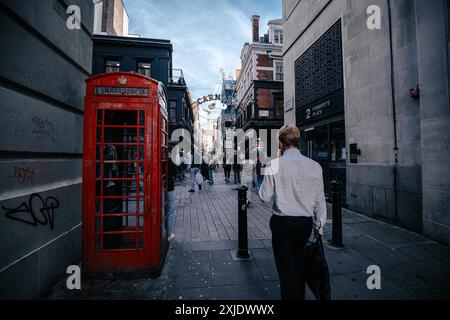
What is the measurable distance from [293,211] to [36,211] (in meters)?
3.17

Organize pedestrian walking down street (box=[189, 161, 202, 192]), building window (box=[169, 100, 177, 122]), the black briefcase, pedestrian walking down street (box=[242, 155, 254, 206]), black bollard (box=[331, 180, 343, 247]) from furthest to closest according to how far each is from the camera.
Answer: building window (box=[169, 100, 177, 122]) < pedestrian walking down street (box=[189, 161, 202, 192]) < pedestrian walking down street (box=[242, 155, 254, 206]) < black bollard (box=[331, 180, 343, 247]) < the black briefcase

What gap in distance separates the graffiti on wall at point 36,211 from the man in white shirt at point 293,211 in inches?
112

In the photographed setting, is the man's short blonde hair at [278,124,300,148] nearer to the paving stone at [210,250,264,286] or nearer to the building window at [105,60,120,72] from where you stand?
the paving stone at [210,250,264,286]

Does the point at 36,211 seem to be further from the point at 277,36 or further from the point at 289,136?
the point at 277,36

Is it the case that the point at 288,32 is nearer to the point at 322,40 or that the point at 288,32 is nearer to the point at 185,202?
the point at 322,40

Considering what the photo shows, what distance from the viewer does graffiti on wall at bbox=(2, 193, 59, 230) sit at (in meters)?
2.53

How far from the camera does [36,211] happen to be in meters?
2.85

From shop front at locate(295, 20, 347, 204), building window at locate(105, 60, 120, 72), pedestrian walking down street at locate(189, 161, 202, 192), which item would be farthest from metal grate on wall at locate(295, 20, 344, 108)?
building window at locate(105, 60, 120, 72)

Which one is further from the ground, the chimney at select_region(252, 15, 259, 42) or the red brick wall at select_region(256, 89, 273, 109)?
the chimney at select_region(252, 15, 259, 42)

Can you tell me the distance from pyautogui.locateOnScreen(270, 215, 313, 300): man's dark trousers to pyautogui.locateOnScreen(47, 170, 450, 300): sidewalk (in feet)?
2.30

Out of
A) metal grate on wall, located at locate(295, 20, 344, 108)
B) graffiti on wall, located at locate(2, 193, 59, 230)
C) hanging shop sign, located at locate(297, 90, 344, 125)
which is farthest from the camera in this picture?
metal grate on wall, located at locate(295, 20, 344, 108)

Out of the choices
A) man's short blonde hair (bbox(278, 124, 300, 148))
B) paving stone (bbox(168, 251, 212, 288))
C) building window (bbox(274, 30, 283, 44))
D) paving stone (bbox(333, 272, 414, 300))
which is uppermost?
building window (bbox(274, 30, 283, 44))

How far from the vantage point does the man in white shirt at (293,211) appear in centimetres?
221
